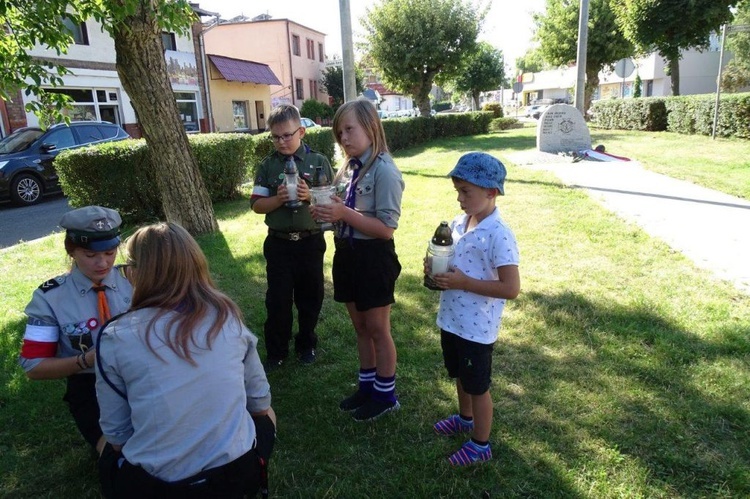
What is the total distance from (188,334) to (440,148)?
18.2 metres

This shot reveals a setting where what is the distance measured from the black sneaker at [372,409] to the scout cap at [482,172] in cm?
143

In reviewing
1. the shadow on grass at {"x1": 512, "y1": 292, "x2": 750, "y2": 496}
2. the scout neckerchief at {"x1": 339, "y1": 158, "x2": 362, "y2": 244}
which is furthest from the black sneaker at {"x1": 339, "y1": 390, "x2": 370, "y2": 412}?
the scout neckerchief at {"x1": 339, "y1": 158, "x2": 362, "y2": 244}

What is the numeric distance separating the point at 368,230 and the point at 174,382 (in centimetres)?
131

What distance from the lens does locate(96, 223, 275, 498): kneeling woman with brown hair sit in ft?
5.32

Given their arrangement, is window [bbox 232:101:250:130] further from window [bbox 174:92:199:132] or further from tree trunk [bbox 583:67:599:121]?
tree trunk [bbox 583:67:599:121]

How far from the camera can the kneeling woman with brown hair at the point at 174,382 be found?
5.32ft

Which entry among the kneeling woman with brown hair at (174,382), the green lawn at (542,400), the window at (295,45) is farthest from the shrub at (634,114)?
the kneeling woman with brown hair at (174,382)

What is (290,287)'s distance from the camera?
3.48 m

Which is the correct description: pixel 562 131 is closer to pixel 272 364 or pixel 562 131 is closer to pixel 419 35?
pixel 419 35

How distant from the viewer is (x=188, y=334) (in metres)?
1.64

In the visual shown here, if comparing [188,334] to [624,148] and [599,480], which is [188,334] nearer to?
[599,480]

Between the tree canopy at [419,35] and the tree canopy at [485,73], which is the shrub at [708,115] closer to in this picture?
the tree canopy at [419,35]

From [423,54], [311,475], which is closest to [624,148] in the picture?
→ [423,54]

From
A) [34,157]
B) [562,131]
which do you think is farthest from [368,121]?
[562,131]
